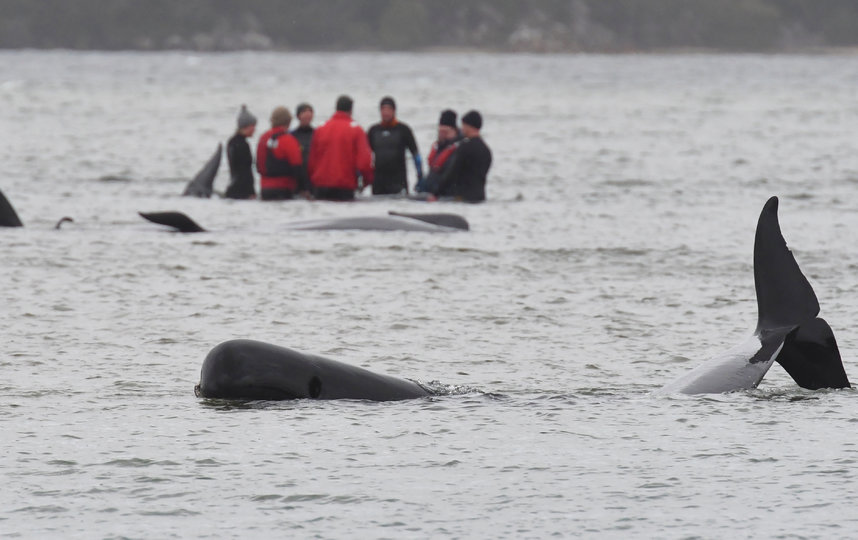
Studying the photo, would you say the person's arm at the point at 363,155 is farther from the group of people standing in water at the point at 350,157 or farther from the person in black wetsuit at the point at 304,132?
the person in black wetsuit at the point at 304,132

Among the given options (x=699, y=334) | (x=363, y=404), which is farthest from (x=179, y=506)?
(x=699, y=334)

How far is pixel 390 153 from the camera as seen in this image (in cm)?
2652

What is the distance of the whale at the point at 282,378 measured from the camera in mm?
11156

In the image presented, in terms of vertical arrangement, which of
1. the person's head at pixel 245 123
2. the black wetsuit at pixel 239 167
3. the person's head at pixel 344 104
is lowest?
the black wetsuit at pixel 239 167

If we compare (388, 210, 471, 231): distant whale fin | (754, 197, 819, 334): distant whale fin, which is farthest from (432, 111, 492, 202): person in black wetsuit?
(754, 197, 819, 334): distant whale fin

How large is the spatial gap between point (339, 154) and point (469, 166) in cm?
202

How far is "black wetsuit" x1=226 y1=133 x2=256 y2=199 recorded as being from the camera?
2609cm

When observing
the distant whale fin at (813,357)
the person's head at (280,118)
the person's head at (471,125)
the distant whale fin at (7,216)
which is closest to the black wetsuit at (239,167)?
the person's head at (280,118)

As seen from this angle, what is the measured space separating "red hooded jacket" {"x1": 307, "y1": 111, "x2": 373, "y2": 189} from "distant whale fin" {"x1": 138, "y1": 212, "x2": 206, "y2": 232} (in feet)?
12.1

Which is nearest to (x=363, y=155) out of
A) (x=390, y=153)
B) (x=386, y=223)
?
(x=390, y=153)

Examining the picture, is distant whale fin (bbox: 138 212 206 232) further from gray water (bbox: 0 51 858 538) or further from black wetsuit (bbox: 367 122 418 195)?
black wetsuit (bbox: 367 122 418 195)

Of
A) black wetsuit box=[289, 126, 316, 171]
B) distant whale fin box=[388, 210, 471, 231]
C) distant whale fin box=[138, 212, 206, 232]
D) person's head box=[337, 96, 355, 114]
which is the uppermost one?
person's head box=[337, 96, 355, 114]

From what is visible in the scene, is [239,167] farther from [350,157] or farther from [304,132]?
[350,157]

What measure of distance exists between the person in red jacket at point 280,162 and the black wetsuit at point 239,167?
236 mm
